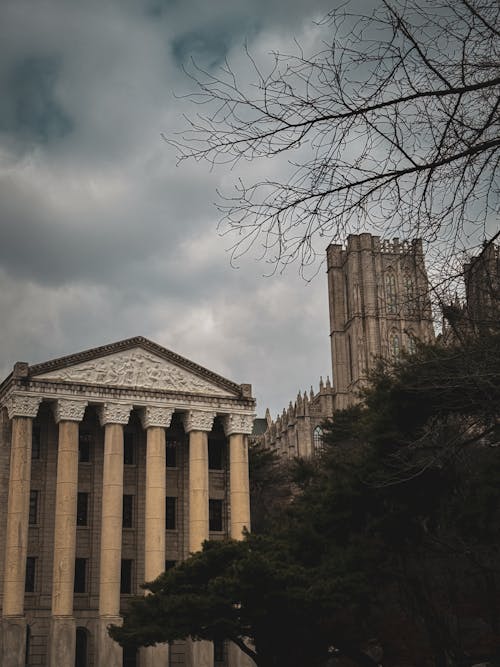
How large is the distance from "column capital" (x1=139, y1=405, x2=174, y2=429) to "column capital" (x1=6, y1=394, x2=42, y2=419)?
624 cm

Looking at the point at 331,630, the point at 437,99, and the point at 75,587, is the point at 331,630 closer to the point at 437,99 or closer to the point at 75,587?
the point at 75,587

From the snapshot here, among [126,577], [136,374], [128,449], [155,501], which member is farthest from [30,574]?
[136,374]

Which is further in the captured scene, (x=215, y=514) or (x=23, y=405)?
(x=215, y=514)

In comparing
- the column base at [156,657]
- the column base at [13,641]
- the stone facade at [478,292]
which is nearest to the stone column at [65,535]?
the column base at [13,641]

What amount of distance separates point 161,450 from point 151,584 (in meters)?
17.7

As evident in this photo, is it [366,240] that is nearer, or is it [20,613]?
[20,613]

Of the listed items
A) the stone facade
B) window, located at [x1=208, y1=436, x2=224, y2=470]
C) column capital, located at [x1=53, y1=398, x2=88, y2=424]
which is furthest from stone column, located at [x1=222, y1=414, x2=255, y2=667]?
the stone facade

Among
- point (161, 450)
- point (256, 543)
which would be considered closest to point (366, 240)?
point (161, 450)

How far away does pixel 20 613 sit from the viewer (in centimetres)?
4228

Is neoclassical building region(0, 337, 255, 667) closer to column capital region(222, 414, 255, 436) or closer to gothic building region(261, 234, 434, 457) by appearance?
column capital region(222, 414, 255, 436)

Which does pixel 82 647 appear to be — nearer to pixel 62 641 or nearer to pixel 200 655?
pixel 62 641

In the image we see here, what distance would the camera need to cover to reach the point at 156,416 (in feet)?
161

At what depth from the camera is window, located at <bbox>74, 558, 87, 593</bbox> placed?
4654 centimetres

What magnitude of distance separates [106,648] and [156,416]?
13156 millimetres
